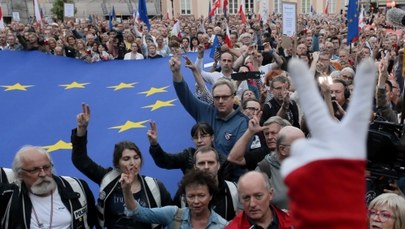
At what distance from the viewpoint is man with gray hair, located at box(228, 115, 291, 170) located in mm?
3436

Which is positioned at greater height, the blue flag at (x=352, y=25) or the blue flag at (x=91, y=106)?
the blue flag at (x=352, y=25)

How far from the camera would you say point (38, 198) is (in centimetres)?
315

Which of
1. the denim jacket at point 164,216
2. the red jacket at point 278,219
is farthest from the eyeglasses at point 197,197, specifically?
the red jacket at point 278,219

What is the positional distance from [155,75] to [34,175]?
412cm

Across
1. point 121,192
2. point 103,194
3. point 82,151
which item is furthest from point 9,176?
point 121,192

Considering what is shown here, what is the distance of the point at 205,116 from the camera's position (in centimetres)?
445

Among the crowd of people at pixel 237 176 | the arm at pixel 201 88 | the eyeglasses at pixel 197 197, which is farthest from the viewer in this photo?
the arm at pixel 201 88

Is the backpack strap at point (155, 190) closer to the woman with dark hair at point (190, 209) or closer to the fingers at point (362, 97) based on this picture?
the woman with dark hair at point (190, 209)

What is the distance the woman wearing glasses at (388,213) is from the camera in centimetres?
267

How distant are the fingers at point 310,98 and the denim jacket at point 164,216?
2044mm

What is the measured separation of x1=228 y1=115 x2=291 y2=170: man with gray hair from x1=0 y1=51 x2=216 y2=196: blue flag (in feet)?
3.23

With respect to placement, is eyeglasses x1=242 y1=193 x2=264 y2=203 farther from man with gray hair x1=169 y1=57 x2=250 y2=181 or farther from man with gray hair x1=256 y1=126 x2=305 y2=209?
man with gray hair x1=169 y1=57 x2=250 y2=181

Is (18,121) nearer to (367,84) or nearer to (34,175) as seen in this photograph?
(34,175)

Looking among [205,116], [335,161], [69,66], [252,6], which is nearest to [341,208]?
[335,161]
